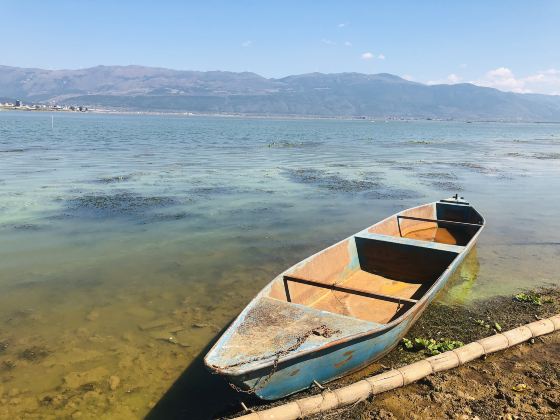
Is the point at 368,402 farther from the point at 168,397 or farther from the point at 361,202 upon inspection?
the point at 361,202

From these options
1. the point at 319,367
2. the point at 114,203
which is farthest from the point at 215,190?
the point at 319,367

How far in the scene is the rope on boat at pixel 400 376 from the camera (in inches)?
245

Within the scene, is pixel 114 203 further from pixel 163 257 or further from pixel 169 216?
pixel 163 257

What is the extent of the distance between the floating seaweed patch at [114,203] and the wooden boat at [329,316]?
10.7m

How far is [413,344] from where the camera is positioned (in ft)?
28.7

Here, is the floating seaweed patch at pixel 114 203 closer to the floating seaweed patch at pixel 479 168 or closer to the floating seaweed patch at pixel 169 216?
the floating seaweed patch at pixel 169 216

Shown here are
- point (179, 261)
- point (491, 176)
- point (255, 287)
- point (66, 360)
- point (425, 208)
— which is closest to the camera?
point (66, 360)

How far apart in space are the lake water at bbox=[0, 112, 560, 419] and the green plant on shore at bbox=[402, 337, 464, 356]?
2710 millimetres

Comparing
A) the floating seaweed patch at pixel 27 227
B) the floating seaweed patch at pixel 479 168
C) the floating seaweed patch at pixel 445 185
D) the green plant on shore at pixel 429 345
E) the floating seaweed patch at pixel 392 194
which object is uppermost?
the floating seaweed patch at pixel 479 168

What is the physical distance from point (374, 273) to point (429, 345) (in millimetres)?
3854

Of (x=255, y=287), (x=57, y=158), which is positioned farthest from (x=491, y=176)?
(x=57, y=158)

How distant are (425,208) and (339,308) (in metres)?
7.92

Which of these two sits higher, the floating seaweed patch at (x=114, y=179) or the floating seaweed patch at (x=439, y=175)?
the floating seaweed patch at (x=439, y=175)

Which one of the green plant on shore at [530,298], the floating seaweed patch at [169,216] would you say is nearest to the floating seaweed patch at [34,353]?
the floating seaweed patch at [169,216]
